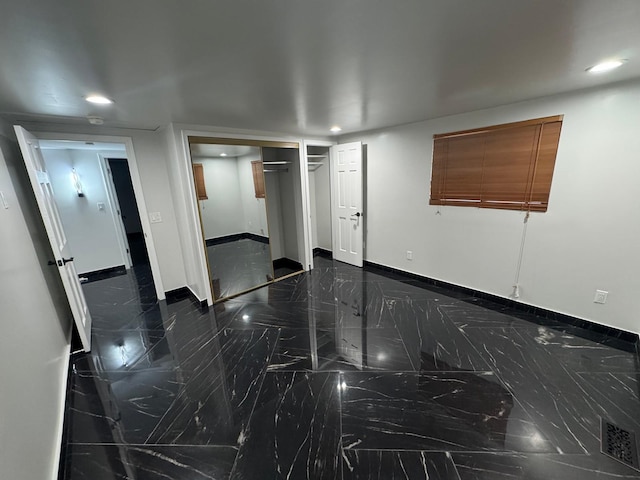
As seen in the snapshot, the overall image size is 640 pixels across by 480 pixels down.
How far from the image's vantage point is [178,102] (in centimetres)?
206

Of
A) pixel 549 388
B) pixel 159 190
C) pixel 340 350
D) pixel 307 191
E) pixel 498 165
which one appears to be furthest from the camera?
pixel 307 191

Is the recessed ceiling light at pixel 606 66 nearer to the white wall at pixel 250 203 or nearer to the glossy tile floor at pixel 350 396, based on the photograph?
the glossy tile floor at pixel 350 396

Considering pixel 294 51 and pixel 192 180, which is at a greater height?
pixel 294 51

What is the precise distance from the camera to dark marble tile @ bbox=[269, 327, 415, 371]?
2189 mm

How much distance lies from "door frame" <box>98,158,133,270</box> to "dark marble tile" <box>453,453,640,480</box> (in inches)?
215

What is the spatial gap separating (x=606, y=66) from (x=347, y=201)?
3.04m

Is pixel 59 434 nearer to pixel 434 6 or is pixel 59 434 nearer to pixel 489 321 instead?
pixel 434 6

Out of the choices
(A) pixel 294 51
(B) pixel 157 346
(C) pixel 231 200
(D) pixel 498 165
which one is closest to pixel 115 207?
(C) pixel 231 200

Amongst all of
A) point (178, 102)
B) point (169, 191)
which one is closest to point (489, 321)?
point (178, 102)

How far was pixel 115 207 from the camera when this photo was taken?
4.49 meters

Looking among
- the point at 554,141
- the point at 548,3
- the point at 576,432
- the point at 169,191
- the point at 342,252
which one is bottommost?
the point at 576,432

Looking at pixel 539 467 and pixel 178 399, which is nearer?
pixel 539 467

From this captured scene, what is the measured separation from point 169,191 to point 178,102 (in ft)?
5.47

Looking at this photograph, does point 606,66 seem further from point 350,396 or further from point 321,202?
point 321,202
